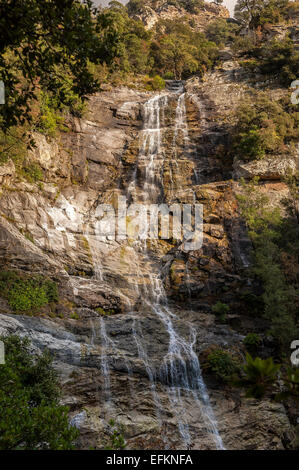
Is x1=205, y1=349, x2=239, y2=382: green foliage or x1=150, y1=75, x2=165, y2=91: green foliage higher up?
x1=150, y1=75, x2=165, y2=91: green foliage

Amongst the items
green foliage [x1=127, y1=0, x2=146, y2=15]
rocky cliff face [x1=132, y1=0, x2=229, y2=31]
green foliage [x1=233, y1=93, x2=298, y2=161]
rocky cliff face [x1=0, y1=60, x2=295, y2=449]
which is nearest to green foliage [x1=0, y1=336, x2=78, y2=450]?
rocky cliff face [x1=0, y1=60, x2=295, y2=449]

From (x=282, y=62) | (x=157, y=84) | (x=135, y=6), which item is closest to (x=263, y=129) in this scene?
(x=282, y=62)

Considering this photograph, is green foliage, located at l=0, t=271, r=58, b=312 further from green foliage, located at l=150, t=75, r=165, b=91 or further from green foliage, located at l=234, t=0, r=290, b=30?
green foliage, located at l=234, t=0, r=290, b=30

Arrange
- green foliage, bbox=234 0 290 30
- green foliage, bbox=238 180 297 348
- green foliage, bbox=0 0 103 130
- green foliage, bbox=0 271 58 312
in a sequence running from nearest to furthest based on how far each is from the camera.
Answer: green foliage, bbox=0 0 103 130
green foliage, bbox=238 180 297 348
green foliage, bbox=0 271 58 312
green foliage, bbox=234 0 290 30

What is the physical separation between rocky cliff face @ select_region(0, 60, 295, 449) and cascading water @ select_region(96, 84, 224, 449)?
5 cm

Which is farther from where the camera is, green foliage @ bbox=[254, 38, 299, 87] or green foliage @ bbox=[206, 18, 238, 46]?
green foliage @ bbox=[206, 18, 238, 46]

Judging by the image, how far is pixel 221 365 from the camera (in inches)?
434

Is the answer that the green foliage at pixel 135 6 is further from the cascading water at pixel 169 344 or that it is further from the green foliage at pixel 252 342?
the green foliage at pixel 252 342

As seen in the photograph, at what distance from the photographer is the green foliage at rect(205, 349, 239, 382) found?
10.8 m

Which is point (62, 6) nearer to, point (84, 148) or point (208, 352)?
point (208, 352)

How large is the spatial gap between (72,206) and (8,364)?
14.9 metres

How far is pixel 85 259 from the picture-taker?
17234mm

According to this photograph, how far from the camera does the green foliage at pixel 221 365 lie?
425 inches
